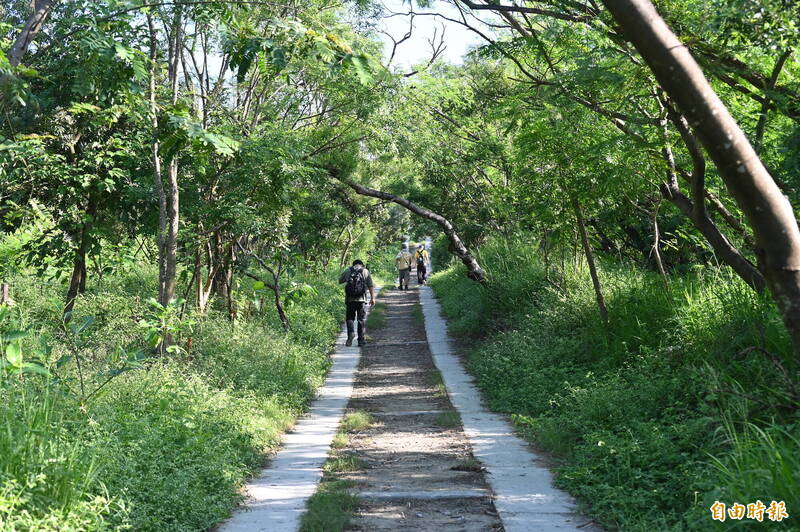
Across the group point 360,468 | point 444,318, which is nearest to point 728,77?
point 360,468

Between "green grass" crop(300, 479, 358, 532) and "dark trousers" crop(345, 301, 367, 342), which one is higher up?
"dark trousers" crop(345, 301, 367, 342)

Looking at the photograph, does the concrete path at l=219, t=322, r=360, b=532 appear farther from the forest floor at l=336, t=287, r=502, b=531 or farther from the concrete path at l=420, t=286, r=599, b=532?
the concrete path at l=420, t=286, r=599, b=532

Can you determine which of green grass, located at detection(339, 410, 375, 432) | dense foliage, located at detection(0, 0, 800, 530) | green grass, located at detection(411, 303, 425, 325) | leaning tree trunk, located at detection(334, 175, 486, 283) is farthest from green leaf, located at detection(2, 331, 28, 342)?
green grass, located at detection(411, 303, 425, 325)

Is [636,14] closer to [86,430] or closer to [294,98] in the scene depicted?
[86,430]

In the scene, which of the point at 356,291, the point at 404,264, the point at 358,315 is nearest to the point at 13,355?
the point at 356,291

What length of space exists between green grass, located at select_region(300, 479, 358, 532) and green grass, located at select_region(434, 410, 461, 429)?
2654mm

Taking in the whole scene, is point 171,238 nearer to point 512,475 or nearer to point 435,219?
point 512,475

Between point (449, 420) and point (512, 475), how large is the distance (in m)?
2.40

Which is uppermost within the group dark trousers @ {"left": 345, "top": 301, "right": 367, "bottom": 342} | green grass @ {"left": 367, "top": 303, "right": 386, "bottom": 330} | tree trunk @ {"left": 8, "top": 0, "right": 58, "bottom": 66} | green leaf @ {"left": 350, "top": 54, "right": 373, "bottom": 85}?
tree trunk @ {"left": 8, "top": 0, "right": 58, "bottom": 66}

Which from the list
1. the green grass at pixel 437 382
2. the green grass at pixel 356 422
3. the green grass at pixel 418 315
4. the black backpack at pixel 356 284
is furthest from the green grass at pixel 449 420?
the green grass at pixel 418 315

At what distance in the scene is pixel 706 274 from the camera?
9.42 metres

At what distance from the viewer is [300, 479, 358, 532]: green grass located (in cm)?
511

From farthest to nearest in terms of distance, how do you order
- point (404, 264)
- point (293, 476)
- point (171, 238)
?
point (404, 264) < point (171, 238) < point (293, 476)

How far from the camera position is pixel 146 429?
5.98m
